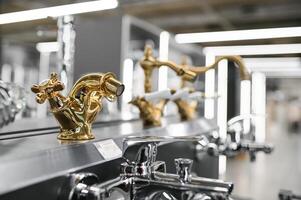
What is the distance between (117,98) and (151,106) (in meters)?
0.16

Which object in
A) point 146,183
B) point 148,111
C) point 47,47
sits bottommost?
point 146,183

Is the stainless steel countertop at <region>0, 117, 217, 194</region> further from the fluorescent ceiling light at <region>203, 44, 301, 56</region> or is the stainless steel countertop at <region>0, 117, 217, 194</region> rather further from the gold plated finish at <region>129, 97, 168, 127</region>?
the fluorescent ceiling light at <region>203, 44, 301, 56</region>

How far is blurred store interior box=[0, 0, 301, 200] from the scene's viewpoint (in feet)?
1.43

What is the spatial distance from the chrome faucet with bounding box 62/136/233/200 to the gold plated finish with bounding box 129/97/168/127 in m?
0.33

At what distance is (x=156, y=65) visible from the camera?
2.90ft

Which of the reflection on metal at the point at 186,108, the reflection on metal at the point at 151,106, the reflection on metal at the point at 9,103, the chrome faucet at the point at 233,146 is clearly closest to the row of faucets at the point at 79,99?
the reflection on metal at the point at 9,103

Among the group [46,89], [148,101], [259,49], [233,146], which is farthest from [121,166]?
[259,49]

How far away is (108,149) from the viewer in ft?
1.70

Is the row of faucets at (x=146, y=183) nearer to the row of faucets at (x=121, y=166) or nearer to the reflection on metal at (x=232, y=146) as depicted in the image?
the row of faucets at (x=121, y=166)

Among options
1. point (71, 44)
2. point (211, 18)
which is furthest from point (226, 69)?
point (211, 18)

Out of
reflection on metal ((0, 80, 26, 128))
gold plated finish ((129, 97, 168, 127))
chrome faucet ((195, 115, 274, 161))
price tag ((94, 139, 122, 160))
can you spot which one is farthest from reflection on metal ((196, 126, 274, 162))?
reflection on metal ((0, 80, 26, 128))

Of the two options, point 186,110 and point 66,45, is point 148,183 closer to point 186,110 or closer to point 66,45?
point 66,45

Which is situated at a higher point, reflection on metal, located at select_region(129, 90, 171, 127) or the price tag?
reflection on metal, located at select_region(129, 90, 171, 127)

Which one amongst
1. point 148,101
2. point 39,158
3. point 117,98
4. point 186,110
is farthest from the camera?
point 186,110
